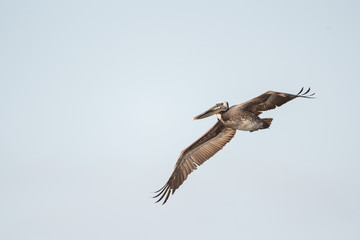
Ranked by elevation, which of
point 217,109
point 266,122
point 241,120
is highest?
point 217,109

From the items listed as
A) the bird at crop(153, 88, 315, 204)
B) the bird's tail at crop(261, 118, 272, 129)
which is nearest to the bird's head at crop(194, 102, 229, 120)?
the bird at crop(153, 88, 315, 204)

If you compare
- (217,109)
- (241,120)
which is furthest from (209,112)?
(241,120)

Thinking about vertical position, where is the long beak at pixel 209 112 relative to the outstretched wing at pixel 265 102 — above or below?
above

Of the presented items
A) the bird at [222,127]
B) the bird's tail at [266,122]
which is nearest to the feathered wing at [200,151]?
the bird at [222,127]

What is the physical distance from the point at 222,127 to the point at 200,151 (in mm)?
1085

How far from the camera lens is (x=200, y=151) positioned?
17.6 metres

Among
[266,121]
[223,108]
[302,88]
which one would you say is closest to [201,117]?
[223,108]

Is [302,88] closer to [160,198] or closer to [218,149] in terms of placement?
[218,149]

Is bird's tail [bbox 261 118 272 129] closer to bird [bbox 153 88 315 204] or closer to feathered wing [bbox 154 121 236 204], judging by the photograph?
bird [bbox 153 88 315 204]

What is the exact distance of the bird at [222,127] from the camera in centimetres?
1530

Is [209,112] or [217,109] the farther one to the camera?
[209,112]

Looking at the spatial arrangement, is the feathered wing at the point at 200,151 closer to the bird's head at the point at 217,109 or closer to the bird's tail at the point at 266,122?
the bird's head at the point at 217,109

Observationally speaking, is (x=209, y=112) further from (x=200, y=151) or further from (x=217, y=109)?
(x=200, y=151)

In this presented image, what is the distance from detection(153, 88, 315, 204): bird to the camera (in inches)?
603
